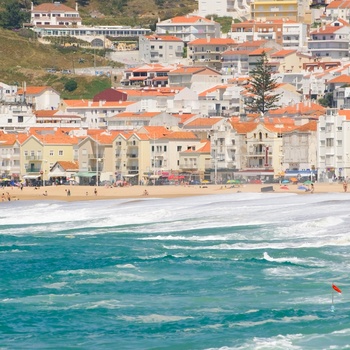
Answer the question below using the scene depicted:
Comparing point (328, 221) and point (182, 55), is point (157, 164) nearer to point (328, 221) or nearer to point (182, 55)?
point (328, 221)

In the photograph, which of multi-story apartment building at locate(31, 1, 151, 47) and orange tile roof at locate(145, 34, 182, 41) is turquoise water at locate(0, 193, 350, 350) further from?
multi-story apartment building at locate(31, 1, 151, 47)

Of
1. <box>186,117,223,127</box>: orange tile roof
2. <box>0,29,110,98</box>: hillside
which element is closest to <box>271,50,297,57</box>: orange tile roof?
<box>0,29,110,98</box>: hillside

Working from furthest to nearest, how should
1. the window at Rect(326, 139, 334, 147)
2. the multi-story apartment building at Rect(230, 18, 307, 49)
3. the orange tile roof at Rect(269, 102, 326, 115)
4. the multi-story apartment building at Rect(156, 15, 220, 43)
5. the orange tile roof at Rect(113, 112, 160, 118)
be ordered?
the multi-story apartment building at Rect(156, 15, 220, 43) → the multi-story apartment building at Rect(230, 18, 307, 49) → the orange tile roof at Rect(113, 112, 160, 118) → the orange tile roof at Rect(269, 102, 326, 115) → the window at Rect(326, 139, 334, 147)

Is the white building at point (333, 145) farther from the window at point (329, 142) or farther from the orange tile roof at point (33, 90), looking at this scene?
the orange tile roof at point (33, 90)

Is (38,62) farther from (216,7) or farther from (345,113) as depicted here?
(345,113)

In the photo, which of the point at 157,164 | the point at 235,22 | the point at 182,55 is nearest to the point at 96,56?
the point at 182,55

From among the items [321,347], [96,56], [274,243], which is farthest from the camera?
[96,56]

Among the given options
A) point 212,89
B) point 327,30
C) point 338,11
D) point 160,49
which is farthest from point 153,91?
point 338,11
